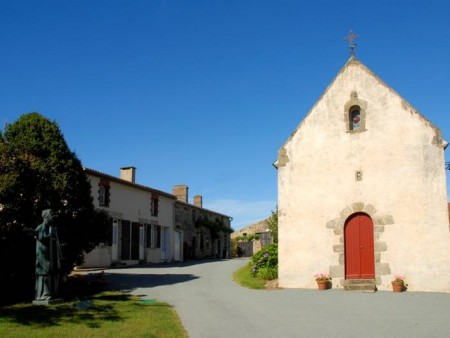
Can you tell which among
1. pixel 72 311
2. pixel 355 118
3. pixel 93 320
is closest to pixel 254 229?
pixel 355 118

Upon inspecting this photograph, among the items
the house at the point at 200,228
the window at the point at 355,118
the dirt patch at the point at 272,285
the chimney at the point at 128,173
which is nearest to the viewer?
the dirt patch at the point at 272,285

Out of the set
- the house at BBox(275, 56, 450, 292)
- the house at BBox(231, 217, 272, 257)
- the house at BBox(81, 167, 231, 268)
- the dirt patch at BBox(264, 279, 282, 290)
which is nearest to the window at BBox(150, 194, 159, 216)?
the house at BBox(81, 167, 231, 268)

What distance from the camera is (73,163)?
13.4 m

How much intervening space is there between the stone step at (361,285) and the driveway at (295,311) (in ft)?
1.41

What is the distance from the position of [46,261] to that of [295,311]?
5691 millimetres

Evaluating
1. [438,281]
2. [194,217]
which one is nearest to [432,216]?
[438,281]

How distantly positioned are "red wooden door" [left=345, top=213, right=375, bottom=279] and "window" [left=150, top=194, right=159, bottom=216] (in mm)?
16198

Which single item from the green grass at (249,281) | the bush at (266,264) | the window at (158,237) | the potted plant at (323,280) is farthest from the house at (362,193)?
the window at (158,237)

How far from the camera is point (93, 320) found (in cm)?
868

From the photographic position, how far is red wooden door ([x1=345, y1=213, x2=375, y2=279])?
14.4m

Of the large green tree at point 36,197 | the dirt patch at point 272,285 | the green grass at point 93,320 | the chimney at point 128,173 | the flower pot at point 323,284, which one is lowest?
the dirt patch at point 272,285

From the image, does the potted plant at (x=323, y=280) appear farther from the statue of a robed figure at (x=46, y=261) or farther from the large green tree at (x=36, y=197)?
the statue of a robed figure at (x=46, y=261)

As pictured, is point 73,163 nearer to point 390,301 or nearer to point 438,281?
point 390,301

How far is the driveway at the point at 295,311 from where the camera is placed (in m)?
7.93
